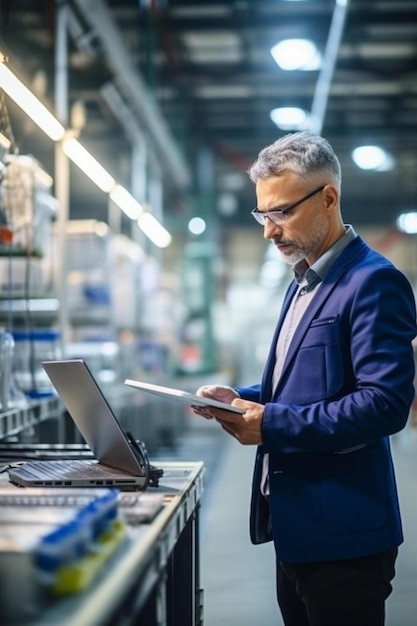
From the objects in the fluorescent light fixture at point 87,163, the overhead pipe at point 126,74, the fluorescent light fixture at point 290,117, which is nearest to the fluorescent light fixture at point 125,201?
the fluorescent light fixture at point 87,163

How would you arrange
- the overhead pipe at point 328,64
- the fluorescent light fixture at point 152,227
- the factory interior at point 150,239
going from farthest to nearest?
the fluorescent light fixture at point 152,227 < the overhead pipe at point 328,64 < the factory interior at point 150,239

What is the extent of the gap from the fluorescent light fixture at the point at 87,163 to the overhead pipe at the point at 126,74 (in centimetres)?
117

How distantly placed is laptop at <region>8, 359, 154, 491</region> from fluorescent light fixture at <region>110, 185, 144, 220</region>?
3916 millimetres

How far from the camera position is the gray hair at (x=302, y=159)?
6.79 feet

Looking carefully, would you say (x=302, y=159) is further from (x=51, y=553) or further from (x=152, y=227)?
(x=152, y=227)

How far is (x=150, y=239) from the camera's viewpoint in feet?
33.8

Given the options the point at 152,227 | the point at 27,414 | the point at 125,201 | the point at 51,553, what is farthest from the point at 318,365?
the point at 152,227

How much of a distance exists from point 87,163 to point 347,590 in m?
3.72

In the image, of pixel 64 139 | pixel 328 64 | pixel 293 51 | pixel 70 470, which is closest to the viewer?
pixel 70 470

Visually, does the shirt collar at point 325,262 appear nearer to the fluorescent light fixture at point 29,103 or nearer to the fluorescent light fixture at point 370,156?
the fluorescent light fixture at point 29,103

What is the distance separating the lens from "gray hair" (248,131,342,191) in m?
2.07

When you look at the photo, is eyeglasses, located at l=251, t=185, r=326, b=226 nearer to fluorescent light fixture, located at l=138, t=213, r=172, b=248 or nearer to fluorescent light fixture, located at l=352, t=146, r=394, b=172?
fluorescent light fixture, located at l=138, t=213, r=172, b=248

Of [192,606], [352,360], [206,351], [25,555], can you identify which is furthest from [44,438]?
[206,351]

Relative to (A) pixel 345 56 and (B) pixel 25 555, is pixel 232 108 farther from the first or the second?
(B) pixel 25 555
